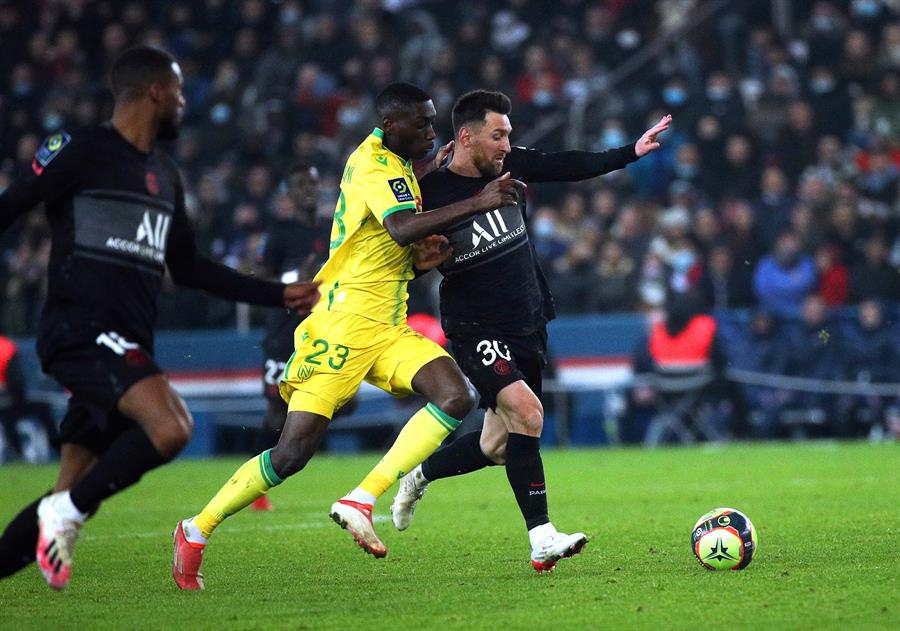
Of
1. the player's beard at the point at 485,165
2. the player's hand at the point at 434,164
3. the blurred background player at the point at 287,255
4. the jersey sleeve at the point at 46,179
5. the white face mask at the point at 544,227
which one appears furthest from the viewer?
the white face mask at the point at 544,227

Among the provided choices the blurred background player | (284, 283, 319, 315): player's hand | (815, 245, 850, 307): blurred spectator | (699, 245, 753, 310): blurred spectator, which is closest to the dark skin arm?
(284, 283, 319, 315): player's hand

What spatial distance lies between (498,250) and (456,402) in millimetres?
844

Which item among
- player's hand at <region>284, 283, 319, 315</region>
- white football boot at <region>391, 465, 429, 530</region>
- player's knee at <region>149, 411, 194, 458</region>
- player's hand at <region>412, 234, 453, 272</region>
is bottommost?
white football boot at <region>391, 465, 429, 530</region>

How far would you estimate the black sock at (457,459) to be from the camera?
766 cm

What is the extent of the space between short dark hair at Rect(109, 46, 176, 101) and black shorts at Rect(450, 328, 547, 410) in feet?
7.18

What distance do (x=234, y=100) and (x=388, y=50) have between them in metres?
2.53

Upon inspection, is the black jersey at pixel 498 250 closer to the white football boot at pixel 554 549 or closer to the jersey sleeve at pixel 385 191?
the jersey sleeve at pixel 385 191

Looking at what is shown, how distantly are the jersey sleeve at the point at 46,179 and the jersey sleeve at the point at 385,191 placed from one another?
163 cm

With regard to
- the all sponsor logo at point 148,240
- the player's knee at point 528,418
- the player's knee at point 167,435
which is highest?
the all sponsor logo at point 148,240

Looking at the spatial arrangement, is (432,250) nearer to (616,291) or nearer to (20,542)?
(20,542)

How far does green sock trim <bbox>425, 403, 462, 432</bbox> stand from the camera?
6.95m

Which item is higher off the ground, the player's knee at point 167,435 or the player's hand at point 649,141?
the player's hand at point 649,141

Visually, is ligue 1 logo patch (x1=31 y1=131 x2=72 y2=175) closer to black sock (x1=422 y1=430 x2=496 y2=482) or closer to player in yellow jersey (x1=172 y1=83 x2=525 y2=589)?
player in yellow jersey (x1=172 y1=83 x2=525 y2=589)

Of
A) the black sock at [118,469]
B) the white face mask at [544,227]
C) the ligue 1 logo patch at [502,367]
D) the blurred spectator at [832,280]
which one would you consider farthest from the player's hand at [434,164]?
the white face mask at [544,227]
